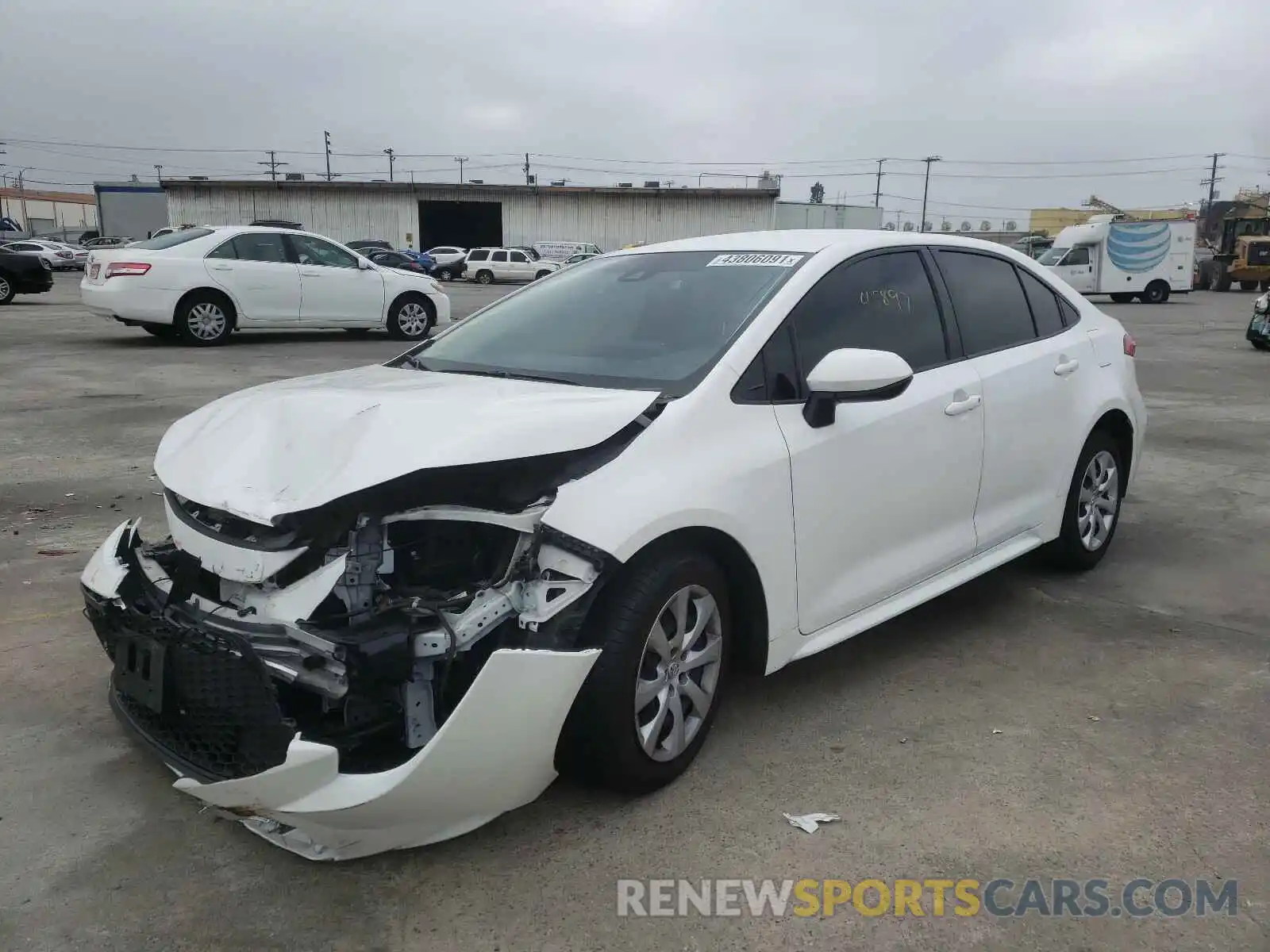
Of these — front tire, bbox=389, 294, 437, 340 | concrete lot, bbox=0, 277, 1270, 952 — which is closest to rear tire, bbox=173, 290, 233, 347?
front tire, bbox=389, 294, 437, 340

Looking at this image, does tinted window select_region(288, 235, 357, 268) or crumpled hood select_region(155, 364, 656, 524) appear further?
tinted window select_region(288, 235, 357, 268)

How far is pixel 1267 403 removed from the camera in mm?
10805

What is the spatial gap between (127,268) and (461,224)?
2138 inches

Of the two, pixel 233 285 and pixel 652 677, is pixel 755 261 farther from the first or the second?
pixel 233 285

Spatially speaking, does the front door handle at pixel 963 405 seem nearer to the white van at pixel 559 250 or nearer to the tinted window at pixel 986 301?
the tinted window at pixel 986 301

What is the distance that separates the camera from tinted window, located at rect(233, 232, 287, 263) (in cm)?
1335

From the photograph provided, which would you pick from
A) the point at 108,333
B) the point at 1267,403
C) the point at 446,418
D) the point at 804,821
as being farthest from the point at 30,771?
the point at 108,333

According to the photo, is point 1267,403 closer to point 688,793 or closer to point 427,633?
point 688,793

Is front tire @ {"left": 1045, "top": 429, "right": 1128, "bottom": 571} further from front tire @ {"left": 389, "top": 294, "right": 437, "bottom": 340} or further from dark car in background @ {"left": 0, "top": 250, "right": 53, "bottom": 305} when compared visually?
dark car in background @ {"left": 0, "top": 250, "right": 53, "bottom": 305}

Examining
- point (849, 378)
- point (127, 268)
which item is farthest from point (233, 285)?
point (849, 378)

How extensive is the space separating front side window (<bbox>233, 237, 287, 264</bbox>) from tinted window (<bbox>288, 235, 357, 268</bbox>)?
208 mm

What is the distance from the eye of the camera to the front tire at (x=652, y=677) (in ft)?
8.82

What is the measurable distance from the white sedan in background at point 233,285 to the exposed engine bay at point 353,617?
11370 millimetres

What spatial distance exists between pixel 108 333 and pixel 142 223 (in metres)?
53.8
